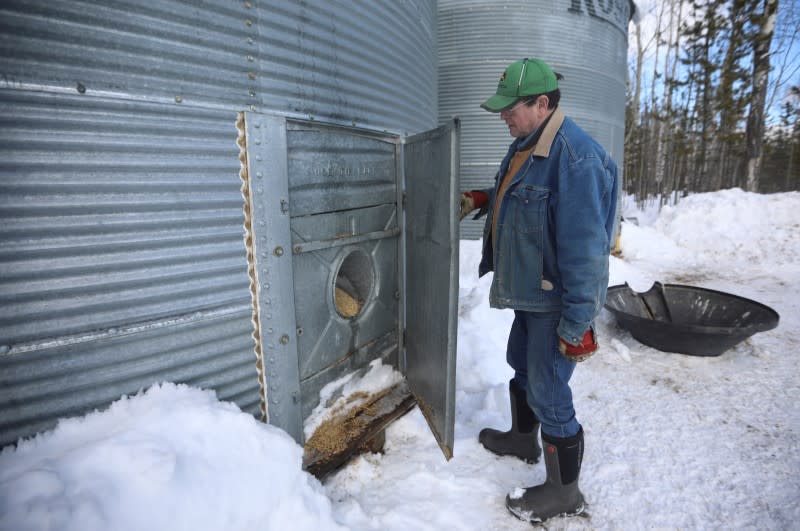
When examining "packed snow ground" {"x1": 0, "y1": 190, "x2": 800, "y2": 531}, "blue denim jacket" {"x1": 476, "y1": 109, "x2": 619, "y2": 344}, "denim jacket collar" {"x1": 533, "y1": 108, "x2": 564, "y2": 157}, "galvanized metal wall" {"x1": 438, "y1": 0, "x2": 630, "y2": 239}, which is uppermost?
"galvanized metal wall" {"x1": 438, "y1": 0, "x2": 630, "y2": 239}

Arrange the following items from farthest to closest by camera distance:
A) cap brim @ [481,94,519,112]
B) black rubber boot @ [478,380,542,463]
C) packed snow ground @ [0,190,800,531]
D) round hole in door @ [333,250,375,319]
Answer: round hole in door @ [333,250,375,319] → black rubber boot @ [478,380,542,463] → cap brim @ [481,94,519,112] → packed snow ground @ [0,190,800,531]

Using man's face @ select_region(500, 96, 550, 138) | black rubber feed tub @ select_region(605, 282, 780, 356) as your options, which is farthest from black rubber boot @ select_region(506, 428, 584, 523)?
black rubber feed tub @ select_region(605, 282, 780, 356)

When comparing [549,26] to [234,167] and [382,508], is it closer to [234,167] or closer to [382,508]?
[234,167]

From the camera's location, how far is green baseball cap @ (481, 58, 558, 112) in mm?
2312

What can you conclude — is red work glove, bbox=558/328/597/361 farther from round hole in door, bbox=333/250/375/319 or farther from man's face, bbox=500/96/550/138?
round hole in door, bbox=333/250/375/319

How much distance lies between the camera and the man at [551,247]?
2162 mm

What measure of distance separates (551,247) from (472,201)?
864 mm

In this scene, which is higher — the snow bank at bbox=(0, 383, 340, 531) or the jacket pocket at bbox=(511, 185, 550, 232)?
the jacket pocket at bbox=(511, 185, 550, 232)

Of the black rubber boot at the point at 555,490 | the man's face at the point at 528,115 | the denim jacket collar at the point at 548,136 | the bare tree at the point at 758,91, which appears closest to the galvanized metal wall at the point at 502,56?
the man's face at the point at 528,115

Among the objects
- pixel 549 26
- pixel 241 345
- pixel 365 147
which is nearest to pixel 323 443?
pixel 241 345

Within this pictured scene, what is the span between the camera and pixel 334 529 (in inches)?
88.7

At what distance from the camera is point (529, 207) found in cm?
233

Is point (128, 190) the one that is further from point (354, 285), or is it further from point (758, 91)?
point (758, 91)

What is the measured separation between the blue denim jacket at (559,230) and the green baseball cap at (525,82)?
0.56ft
